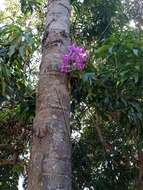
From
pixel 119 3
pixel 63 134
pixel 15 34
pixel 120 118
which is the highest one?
pixel 119 3

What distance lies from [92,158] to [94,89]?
3.79 metres

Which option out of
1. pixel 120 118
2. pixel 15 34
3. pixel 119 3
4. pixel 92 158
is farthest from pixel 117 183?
pixel 15 34

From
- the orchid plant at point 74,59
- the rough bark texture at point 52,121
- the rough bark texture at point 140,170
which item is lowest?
the rough bark texture at point 52,121

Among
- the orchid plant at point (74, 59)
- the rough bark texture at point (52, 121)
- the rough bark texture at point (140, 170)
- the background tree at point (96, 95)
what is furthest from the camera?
the rough bark texture at point (140, 170)

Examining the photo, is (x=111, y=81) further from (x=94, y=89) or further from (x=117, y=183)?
(x=117, y=183)

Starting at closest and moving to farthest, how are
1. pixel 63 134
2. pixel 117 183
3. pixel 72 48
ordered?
pixel 63 134, pixel 72 48, pixel 117 183

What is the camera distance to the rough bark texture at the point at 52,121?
2.00 m

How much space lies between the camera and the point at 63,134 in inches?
85.1

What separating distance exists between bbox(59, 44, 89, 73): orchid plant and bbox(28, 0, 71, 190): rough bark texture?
0.13 ft

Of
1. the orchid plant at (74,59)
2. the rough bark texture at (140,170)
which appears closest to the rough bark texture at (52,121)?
the orchid plant at (74,59)

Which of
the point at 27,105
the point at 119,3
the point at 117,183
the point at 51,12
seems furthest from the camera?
the point at 117,183

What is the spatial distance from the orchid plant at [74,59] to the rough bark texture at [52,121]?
0.04 meters

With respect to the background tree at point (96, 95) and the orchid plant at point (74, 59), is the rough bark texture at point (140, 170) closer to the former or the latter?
the background tree at point (96, 95)

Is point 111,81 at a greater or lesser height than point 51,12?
lesser
